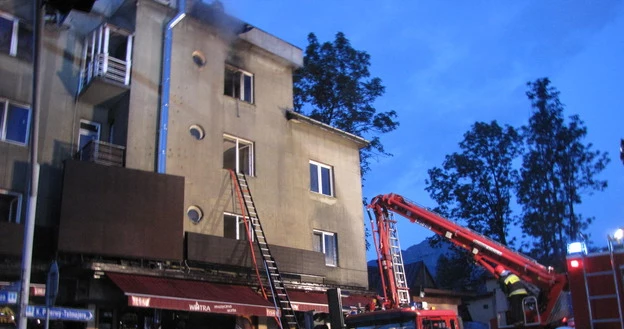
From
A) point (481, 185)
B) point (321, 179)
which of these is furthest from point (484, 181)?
point (321, 179)

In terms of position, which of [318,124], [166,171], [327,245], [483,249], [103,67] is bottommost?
[483,249]

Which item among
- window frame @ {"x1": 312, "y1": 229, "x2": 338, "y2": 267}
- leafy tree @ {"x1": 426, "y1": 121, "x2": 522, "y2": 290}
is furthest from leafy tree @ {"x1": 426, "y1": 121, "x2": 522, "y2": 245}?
window frame @ {"x1": 312, "y1": 229, "x2": 338, "y2": 267}

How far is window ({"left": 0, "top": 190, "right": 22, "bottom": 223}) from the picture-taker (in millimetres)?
16141

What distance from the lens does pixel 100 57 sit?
57.6 ft

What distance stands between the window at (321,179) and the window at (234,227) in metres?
4.04

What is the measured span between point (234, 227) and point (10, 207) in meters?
6.83

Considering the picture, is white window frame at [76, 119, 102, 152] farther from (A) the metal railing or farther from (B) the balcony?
(A) the metal railing

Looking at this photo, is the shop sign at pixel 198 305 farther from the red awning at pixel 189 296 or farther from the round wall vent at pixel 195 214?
the round wall vent at pixel 195 214

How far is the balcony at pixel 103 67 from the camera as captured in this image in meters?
17.5

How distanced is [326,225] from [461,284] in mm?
23389

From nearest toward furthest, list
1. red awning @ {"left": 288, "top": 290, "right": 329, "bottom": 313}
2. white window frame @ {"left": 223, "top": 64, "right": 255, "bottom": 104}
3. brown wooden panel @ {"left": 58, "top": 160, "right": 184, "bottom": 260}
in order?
brown wooden panel @ {"left": 58, "top": 160, "right": 184, "bottom": 260} → red awning @ {"left": 288, "top": 290, "right": 329, "bottom": 313} → white window frame @ {"left": 223, "top": 64, "right": 255, "bottom": 104}

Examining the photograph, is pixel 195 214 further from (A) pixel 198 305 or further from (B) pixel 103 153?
(A) pixel 198 305

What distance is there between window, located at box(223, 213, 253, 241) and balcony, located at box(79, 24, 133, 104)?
5328 millimetres

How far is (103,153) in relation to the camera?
17.1 meters
